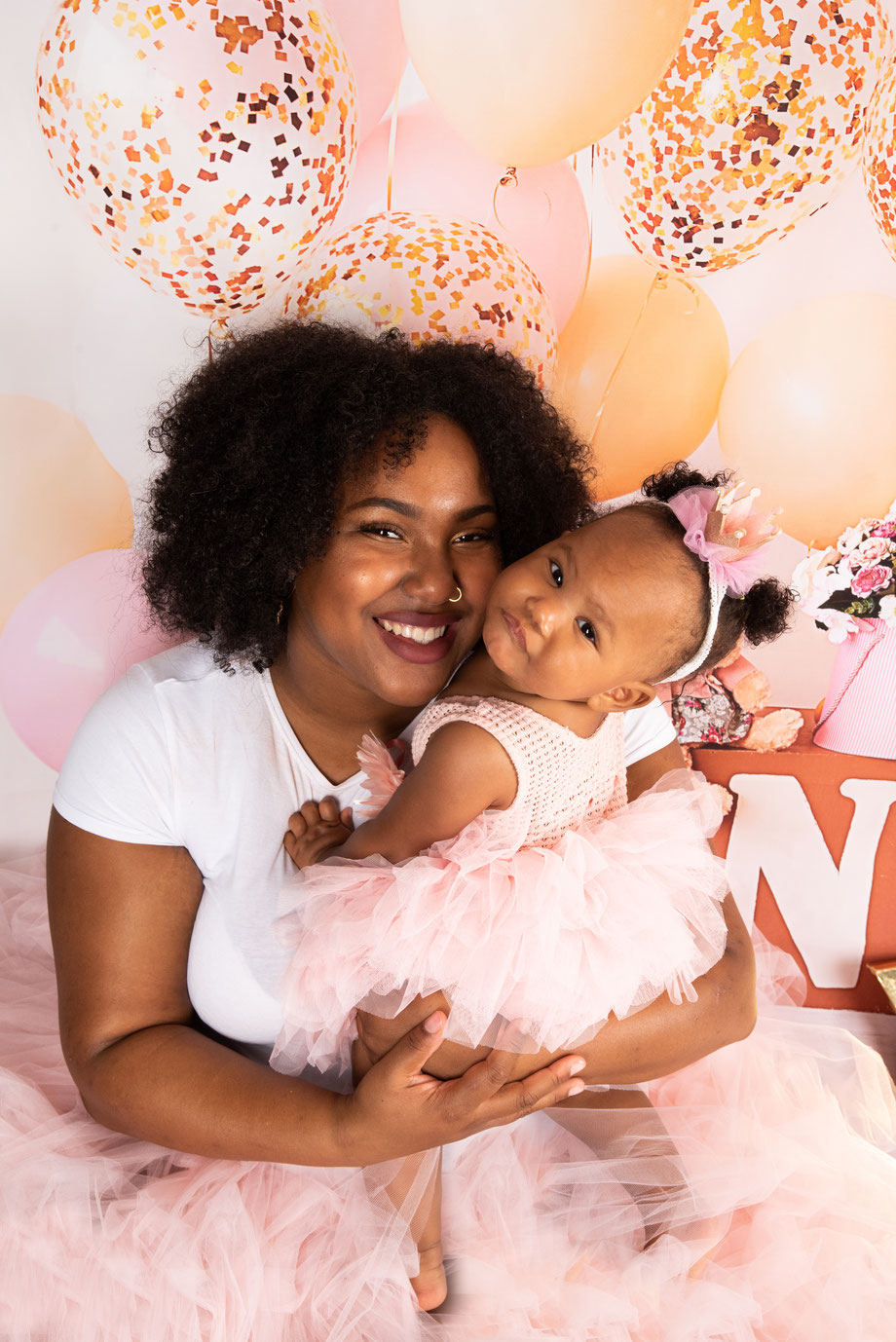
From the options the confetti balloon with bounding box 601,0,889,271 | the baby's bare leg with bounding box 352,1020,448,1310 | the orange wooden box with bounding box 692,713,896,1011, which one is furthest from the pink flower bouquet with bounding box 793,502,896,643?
the baby's bare leg with bounding box 352,1020,448,1310

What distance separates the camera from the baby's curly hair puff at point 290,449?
5.53 ft

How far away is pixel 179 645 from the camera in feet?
6.39

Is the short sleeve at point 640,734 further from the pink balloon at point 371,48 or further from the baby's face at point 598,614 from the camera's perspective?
the pink balloon at point 371,48

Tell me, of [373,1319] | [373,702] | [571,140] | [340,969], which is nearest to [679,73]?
[571,140]

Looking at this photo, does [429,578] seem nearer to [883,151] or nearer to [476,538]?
[476,538]

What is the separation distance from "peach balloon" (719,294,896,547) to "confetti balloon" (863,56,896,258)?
0.19 m

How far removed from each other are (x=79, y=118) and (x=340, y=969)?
4.72ft

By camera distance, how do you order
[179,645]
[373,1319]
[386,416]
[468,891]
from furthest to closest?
[179,645], [386,416], [373,1319], [468,891]

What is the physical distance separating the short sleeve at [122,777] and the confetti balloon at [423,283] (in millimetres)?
808

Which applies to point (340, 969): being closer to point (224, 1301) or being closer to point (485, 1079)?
point (485, 1079)

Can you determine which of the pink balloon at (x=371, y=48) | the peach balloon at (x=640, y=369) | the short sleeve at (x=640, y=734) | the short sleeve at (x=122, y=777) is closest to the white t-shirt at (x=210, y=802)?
the short sleeve at (x=122, y=777)

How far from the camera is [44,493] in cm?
232

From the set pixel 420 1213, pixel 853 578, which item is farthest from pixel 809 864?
pixel 420 1213

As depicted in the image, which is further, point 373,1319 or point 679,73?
point 679,73
